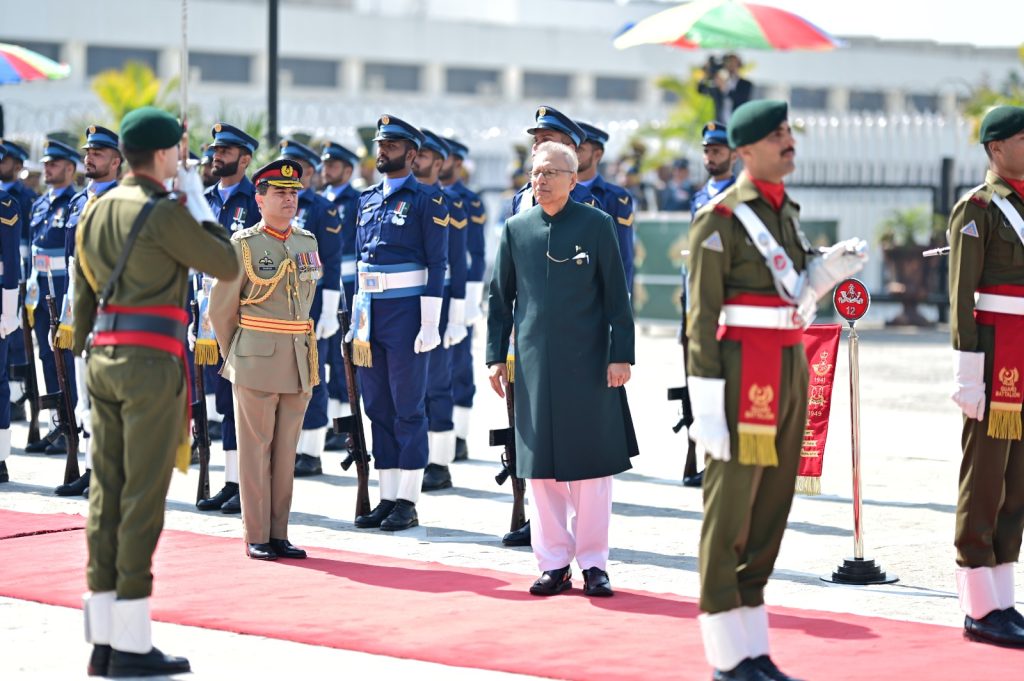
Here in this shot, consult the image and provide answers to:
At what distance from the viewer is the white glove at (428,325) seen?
34.1ft

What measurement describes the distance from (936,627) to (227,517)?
468 cm

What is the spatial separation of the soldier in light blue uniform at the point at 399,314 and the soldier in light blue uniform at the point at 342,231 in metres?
2.59

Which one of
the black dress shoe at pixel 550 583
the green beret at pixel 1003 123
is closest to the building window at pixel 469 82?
the black dress shoe at pixel 550 583

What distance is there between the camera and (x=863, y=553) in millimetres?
9180

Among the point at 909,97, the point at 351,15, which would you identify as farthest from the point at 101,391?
the point at 909,97

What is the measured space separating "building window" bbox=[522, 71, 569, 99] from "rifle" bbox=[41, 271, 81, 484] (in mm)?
58528

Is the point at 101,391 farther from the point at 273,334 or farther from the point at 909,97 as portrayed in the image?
the point at 909,97

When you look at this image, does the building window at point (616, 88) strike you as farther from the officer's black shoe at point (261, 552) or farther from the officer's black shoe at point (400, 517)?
the officer's black shoe at point (261, 552)

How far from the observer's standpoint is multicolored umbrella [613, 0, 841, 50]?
1458 centimetres

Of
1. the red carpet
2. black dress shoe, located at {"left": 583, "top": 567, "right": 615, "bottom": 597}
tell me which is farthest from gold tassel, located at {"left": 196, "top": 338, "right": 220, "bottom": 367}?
black dress shoe, located at {"left": 583, "top": 567, "right": 615, "bottom": 597}

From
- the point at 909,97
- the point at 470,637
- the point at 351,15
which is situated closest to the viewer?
the point at 470,637

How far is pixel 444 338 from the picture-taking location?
11453 millimetres

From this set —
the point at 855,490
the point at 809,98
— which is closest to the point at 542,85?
the point at 809,98

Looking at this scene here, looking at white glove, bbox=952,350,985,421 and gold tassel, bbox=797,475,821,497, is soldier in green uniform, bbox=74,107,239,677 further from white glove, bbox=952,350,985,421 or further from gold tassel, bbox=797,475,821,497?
gold tassel, bbox=797,475,821,497
